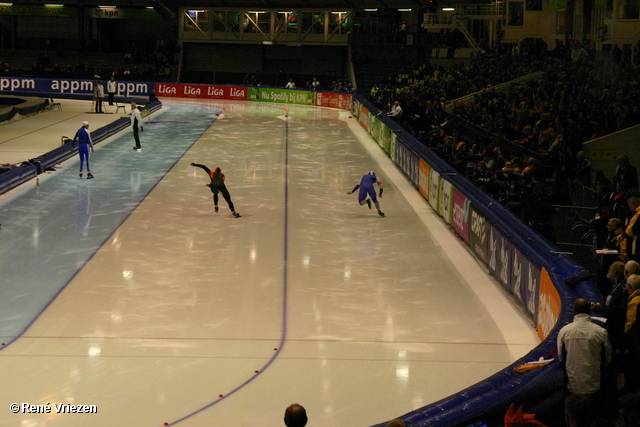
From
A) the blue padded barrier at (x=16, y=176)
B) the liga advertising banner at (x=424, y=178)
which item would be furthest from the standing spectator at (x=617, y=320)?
the blue padded barrier at (x=16, y=176)

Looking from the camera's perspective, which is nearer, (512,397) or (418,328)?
(512,397)

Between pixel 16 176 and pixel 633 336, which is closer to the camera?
pixel 633 336

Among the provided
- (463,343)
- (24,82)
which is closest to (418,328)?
(463,343)

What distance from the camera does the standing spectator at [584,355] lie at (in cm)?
595

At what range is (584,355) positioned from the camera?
19.6 feet

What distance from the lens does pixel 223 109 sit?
39.4 metres

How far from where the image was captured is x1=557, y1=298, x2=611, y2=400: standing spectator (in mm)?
5949

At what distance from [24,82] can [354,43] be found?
19493mm

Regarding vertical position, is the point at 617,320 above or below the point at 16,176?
below

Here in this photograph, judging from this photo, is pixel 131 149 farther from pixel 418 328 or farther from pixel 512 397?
pixel 512 397

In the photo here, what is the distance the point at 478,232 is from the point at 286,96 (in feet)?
107

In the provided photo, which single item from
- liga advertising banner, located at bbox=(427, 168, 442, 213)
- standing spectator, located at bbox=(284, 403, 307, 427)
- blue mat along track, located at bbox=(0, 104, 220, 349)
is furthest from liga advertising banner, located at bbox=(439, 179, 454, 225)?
standing spectator, located at bbox=(284, 403, 307, 427)

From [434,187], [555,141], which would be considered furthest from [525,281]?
[434,187]
